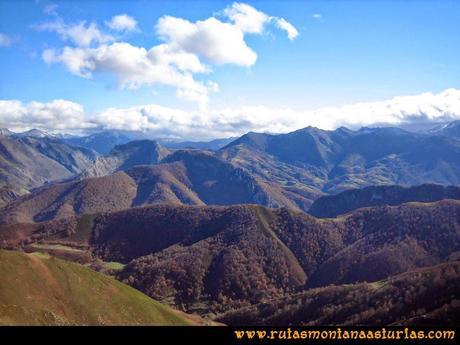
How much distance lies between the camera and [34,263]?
6412 inches

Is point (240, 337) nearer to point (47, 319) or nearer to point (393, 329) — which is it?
point (393, 329)

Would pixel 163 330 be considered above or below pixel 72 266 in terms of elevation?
above

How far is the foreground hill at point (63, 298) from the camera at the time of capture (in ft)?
407

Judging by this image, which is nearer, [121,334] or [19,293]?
[121,334]

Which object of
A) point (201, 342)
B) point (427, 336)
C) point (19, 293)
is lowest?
point (19, 293)

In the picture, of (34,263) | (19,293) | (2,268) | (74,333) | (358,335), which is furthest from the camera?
(34,263)

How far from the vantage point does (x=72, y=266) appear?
182 metres

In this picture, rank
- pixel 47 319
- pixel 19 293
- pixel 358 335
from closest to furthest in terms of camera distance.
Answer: pixel 358 335 → pixel 47 319 → pixel 19 293

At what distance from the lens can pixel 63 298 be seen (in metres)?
147

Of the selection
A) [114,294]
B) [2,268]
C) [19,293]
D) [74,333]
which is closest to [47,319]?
[19,293]

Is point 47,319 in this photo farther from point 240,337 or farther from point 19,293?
point 240,337

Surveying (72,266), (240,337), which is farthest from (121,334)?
(72,266)

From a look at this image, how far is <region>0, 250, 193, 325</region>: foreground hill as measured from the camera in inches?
4882

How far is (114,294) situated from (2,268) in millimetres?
43281
